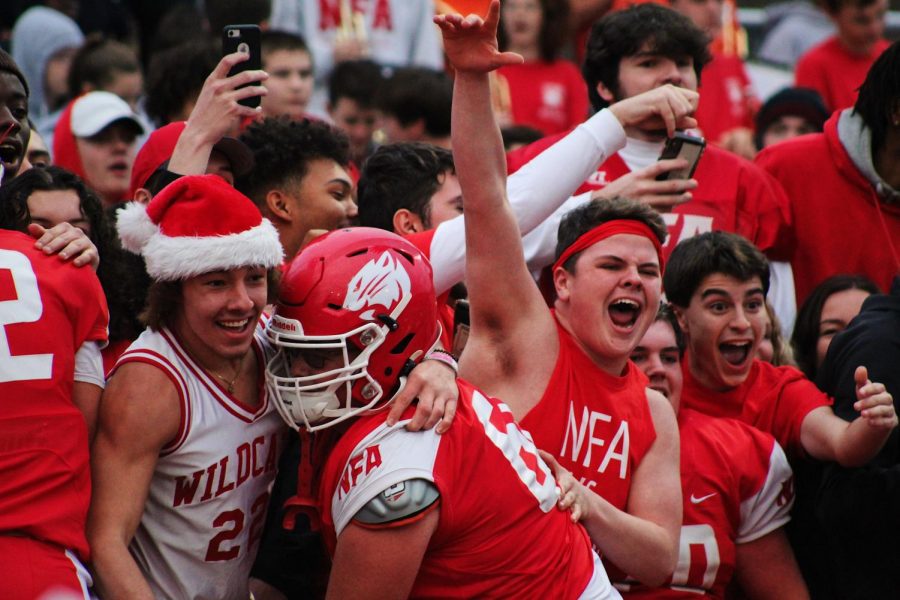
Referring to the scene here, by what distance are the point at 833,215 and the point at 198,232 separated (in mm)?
3429

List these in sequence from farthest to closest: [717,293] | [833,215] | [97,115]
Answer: [97,115], [833,215], [717,293]

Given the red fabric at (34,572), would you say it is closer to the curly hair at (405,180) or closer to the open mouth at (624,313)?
the open mouth at (624,313)

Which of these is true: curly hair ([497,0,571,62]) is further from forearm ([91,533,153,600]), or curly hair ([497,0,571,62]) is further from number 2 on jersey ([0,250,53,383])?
forearm ([91,533,153,600])

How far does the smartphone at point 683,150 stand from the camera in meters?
4.86

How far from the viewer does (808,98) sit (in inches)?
313

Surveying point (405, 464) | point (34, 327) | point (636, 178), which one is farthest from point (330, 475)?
point (636, 178)

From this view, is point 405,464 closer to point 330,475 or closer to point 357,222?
point 330,475

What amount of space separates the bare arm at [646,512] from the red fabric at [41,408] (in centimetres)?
134

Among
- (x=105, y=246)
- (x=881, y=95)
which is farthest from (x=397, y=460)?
(x=881, y=95)

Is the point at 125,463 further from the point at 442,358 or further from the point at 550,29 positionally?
the point at 550,29

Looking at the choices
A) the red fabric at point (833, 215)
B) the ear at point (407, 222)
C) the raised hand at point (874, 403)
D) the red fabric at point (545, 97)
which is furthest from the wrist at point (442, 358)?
the red fabric at point (545, 97)

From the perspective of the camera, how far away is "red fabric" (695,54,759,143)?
9.03 metres

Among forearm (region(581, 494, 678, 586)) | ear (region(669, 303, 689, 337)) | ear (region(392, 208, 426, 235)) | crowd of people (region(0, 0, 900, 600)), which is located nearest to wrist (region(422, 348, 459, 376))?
crowd of people (region(0, 0, 900, 600))

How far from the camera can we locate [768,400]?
4957mm
